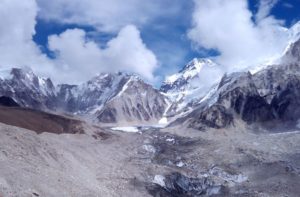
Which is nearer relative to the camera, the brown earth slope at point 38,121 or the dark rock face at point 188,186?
the dark rock face at point 188,186

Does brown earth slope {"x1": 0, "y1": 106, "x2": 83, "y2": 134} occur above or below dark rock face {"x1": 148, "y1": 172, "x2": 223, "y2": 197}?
above

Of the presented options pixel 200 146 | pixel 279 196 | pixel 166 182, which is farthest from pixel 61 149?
pixel 200 146

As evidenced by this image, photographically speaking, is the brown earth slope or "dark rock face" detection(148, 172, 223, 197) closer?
"dark rock face" detection(148, 172, 223, 197)

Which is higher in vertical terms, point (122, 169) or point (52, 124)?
point (52, 124)

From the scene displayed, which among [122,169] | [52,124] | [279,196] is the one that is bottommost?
[279,196]

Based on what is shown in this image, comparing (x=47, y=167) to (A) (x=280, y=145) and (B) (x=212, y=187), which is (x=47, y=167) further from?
(A) (x=280, y=145)

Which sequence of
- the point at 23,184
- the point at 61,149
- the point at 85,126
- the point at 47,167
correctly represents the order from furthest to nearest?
the point at 85,126 → the point at 61,149 → the point at 47,167 → the point at 23,184

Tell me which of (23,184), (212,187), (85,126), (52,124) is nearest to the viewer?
(23,184)

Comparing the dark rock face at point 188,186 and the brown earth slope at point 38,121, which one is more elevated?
the brown earth slope at point 38,121

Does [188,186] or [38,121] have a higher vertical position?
[38,121]

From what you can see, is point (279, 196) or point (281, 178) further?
point (281, 178)

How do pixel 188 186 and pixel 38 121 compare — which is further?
pixel 38 121
